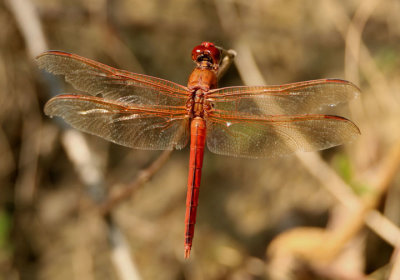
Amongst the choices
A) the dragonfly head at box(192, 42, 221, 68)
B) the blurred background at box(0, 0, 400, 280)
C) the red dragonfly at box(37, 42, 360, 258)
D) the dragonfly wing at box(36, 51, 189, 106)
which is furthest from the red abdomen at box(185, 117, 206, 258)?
the blurred background at box(0, 0, 400, 280)

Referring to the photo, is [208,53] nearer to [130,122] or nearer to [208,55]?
[208,55]

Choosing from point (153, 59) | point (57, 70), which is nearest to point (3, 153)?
point (153, 59)

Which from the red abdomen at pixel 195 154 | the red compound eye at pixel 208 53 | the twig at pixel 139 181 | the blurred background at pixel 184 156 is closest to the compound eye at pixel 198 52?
the red compound eye at pixel 208 53

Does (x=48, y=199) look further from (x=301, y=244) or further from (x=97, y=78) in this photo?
(x=301, y=244)

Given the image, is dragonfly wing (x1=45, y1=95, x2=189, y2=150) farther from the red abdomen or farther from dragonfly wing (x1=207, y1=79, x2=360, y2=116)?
dragonfly wing (x1=207, y1=79, x2=360, y2=116)

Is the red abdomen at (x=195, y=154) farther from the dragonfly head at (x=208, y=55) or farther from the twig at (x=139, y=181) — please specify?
the dragonfly head at (x=208, y=55)

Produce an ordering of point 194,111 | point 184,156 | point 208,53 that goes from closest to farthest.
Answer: point 208,53
point 194,111
point 184,156

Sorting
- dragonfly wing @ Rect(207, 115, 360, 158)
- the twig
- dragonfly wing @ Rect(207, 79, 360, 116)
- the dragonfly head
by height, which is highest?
the dragonfly head

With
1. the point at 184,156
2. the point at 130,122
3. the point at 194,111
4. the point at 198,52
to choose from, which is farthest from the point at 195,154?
the point at 184,156

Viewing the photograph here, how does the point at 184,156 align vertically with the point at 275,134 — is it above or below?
above
